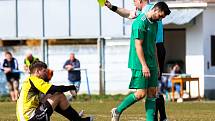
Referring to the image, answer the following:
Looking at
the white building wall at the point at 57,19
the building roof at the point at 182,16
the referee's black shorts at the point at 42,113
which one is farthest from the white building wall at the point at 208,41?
the referee's black shorts at the point at 42,113

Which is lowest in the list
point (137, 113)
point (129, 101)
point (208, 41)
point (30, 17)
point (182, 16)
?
point (137, 113)

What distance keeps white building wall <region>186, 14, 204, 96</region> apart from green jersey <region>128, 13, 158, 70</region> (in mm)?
19362

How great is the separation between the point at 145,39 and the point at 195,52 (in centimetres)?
2012

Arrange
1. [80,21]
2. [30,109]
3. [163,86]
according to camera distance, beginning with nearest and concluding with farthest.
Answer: [30,109]
[163,86]
[80,21]

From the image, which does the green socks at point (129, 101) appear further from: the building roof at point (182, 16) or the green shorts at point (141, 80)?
the building roof at point (182, 16)

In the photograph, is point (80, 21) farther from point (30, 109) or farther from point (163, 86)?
Result: point (30, 109)

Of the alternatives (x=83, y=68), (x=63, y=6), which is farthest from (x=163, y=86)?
(x=63, y=6)

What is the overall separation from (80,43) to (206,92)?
20.2ft

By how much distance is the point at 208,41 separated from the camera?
31609 mm

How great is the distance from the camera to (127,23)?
32125mm

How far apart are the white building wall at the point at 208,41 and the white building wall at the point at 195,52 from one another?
194 millimetres

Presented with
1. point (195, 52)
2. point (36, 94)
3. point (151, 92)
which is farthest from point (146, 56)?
point (195, 52)

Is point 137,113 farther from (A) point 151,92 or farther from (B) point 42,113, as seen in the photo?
(B) point 42,113

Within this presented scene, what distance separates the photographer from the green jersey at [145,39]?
11.7 m
